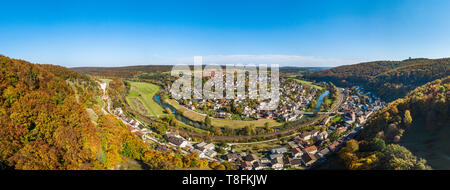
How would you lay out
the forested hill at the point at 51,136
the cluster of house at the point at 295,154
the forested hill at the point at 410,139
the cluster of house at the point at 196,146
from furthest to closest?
the cluster of house at the point at 196,146, the cluster of house at the point at 295,154, the forested hill at the point at 410,139, the forested hill at the point at 51,136

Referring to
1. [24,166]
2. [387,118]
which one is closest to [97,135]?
[24,166]

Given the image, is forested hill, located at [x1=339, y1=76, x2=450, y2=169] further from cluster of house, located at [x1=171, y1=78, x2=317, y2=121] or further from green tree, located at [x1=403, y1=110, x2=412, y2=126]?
cluster of house, located at [x1=171, y1=78, x2=317, y2=121]

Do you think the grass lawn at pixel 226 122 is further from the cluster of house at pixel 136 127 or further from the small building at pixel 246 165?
the small building at pixel 246 165

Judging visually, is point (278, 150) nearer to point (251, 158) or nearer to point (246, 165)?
point (251, 158)

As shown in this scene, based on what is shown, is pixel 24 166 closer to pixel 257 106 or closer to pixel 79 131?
pixel 79 131

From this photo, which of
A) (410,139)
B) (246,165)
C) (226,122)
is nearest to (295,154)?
(246,165)

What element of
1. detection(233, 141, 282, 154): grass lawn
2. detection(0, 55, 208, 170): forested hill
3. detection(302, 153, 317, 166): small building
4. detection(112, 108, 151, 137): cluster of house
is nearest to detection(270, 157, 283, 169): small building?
detection(302, 153, 317, 166): small building

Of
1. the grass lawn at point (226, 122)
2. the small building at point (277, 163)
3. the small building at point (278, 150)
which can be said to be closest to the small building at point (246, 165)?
the small building at point (277, 163)

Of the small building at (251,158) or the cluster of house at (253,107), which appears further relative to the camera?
the cluster of house at (253,107)

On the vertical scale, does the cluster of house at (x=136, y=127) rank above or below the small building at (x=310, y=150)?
above
